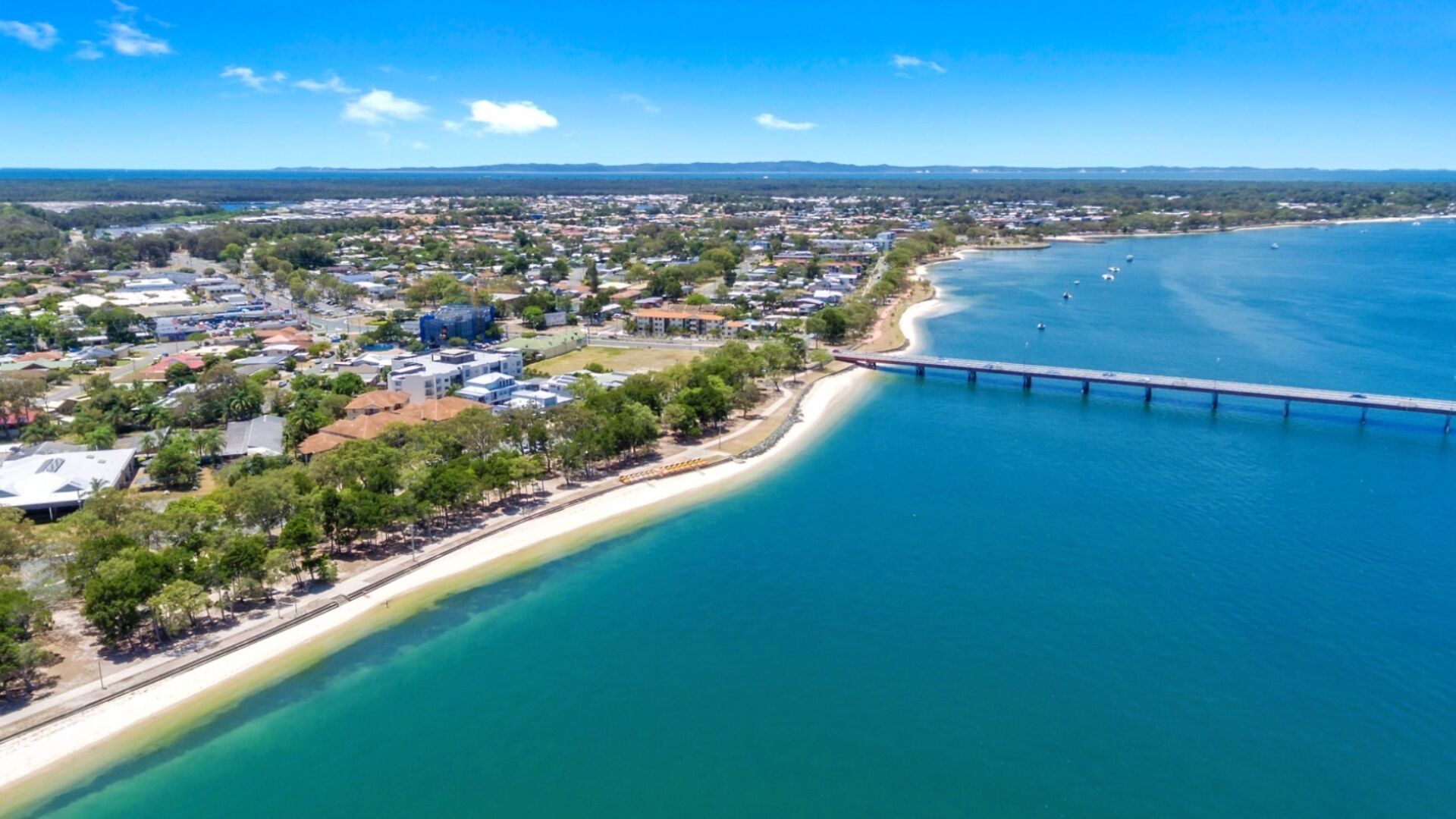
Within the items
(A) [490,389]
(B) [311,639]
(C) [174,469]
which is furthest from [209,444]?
(B) [311,639]

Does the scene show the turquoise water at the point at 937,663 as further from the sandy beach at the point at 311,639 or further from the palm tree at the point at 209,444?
the palm tree at the point at 209,444

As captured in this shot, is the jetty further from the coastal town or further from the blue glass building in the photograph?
the blue glass building

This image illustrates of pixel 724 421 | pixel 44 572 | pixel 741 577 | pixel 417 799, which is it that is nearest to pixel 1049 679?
pixel 741 577

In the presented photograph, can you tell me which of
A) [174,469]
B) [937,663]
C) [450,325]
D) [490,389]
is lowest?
[937,663]

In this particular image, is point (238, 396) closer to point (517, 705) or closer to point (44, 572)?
point (44, 572)

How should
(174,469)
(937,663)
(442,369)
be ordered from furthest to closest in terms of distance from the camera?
(442,369) → (174,469) → (937,663)

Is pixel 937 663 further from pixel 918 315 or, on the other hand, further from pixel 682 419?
pixel 918 315

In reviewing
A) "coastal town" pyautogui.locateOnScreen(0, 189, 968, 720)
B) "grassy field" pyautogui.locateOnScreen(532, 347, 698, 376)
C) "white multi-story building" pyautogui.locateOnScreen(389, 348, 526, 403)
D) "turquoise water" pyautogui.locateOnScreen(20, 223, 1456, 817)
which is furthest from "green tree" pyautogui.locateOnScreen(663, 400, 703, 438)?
"white multi-story building" pyautogui.locateOnScreen(389, 348, 526, 403)
